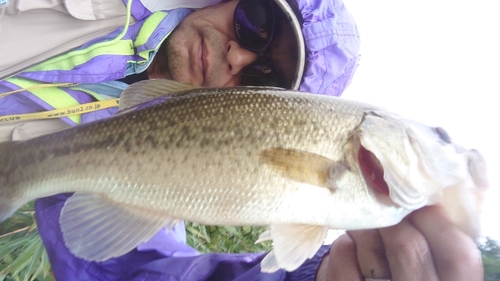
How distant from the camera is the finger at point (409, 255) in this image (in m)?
0.84

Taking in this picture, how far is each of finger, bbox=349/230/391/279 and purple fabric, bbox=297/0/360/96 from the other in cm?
98

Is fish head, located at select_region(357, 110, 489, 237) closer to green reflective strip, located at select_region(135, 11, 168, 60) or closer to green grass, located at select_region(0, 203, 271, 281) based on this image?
green reflective strip, located at select_region(135, 11, 168, 60)

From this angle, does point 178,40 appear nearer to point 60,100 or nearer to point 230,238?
point 60,100

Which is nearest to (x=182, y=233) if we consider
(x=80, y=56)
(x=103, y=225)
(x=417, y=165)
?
(x=103, y=225)

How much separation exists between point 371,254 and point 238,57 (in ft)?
Answer: 4.56

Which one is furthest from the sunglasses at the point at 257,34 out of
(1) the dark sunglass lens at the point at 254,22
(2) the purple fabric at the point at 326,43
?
(2) the purple fabric at the point at 326,43

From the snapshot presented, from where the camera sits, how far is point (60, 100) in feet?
5.71

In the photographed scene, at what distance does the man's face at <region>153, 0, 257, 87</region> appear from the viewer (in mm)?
2084

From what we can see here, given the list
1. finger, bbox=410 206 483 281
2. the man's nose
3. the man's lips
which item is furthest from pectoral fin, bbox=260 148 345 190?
the man's lips

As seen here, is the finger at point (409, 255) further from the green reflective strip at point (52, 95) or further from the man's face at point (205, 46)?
the green reflective strip at point (52, 95)

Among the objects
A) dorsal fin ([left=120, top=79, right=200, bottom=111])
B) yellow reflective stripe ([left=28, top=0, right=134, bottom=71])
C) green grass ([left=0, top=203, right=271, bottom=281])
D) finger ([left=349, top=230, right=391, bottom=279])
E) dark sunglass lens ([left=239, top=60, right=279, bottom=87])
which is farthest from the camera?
dark sunglass lens ([left=239, top=60, right=279, bottom=87])

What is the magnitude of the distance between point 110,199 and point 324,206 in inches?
25.9

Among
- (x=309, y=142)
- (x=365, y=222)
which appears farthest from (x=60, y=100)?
(x=365, y=222)

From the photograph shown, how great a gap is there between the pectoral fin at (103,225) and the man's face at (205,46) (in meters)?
1.16
